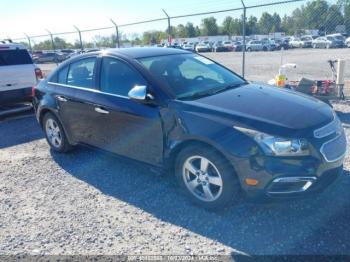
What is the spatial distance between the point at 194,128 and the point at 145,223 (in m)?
1.09

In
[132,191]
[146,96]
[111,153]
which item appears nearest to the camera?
[146,96]

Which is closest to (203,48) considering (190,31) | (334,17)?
(190,31)

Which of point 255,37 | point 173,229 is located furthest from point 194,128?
point 255,37

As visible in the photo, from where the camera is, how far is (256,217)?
349 cm

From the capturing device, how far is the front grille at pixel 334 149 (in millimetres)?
3223

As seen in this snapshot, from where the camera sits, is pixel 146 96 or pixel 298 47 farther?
pixel 298 47

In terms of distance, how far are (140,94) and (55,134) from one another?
244 centimetres

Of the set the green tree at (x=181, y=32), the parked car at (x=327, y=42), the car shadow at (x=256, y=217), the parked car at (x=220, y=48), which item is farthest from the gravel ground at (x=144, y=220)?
the green tree at (x=181, y=32)

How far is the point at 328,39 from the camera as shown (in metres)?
41.4

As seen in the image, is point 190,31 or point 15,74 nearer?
point 15,74

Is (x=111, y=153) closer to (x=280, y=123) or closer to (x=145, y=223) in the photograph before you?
(x=145, y=223)

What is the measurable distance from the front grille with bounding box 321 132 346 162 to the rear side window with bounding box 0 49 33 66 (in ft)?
24.7

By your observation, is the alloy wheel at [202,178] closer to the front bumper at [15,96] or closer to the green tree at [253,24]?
the front bumper at [15,96]

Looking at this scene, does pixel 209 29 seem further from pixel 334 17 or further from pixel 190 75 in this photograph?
pixel 190 75
